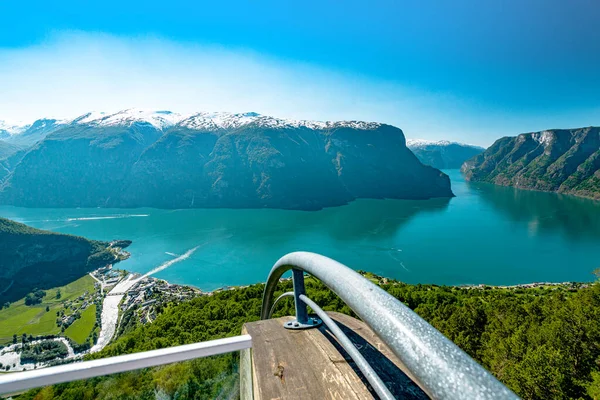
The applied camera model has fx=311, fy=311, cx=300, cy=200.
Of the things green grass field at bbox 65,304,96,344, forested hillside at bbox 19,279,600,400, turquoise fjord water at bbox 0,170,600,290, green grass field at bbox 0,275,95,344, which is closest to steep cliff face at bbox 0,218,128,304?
green grass field at bbox 0,275,95,344

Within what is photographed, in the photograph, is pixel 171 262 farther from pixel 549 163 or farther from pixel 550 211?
pixel 549 163

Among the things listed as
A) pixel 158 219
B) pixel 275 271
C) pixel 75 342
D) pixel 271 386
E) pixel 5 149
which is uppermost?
pixel 5 149

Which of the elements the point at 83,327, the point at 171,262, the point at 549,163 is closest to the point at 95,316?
the point at 83,327

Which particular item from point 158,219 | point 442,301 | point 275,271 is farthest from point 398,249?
point 158,219

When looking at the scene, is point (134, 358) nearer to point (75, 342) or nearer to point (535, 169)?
point (75, 342)

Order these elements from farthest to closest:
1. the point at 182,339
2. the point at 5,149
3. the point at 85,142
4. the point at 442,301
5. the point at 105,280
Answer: the point at 5,149 < the point at 85,142 < the point at 105,280 < the point at 442,301 < the point at 182,339

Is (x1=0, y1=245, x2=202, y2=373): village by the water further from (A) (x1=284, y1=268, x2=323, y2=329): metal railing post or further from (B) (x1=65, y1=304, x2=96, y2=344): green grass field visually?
(A) (x1=284, y1=268, x2=323, y2=329): metal railing post
